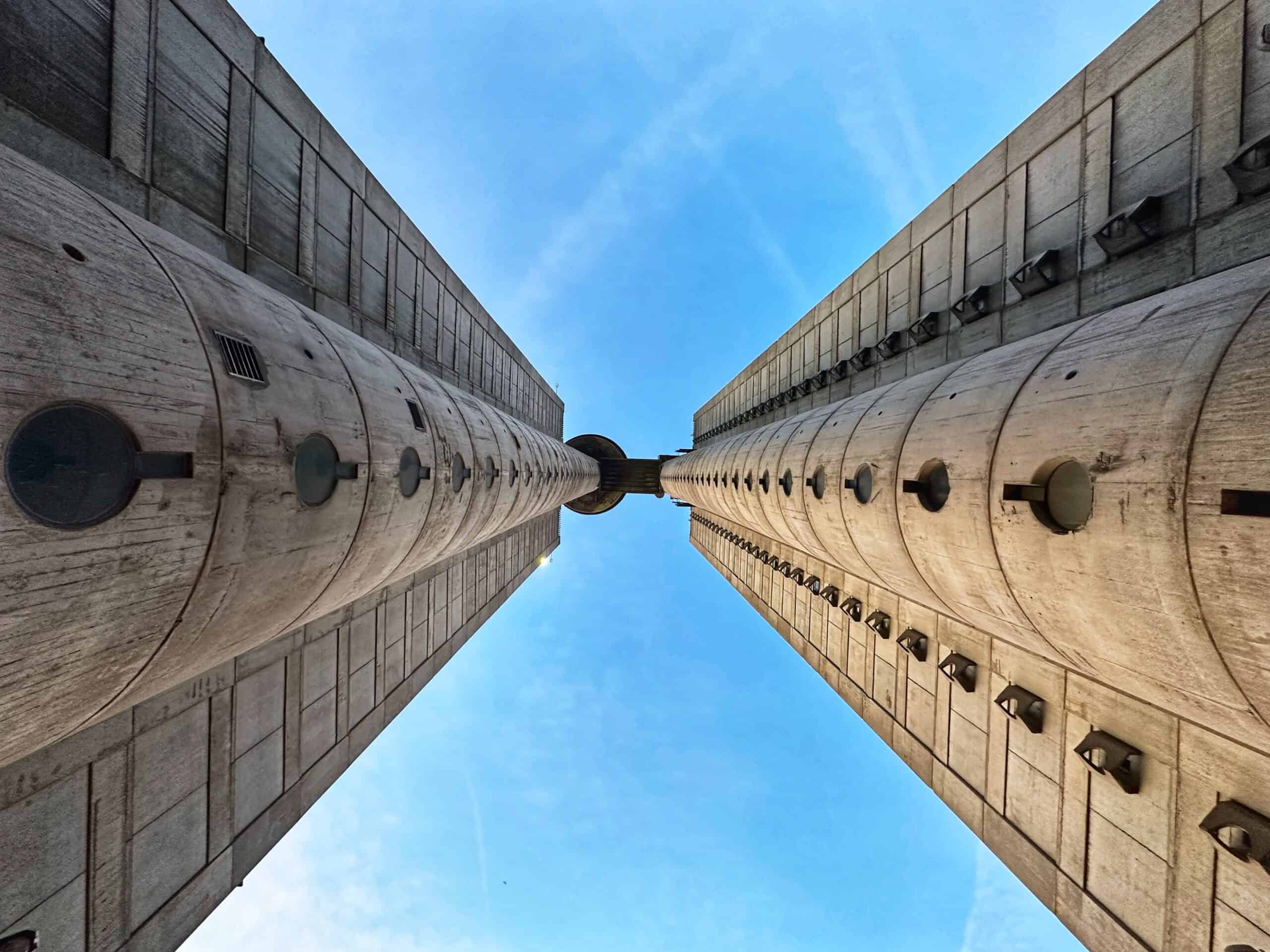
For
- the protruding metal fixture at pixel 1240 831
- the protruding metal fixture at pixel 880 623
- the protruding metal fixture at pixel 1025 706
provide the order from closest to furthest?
the protruding metal fixture at pixel 1240 831 → the protruding metal fixture at pixel 1025 706 → the protruding metal fixture at pixel 880 623

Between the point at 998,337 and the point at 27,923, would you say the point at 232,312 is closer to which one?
the point at 27,923

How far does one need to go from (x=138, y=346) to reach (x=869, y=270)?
21766 mm

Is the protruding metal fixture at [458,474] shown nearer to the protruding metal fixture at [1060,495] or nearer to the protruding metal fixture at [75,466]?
the protruding metal fixture at [75,466]

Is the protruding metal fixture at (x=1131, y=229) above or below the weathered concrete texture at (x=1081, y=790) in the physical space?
above

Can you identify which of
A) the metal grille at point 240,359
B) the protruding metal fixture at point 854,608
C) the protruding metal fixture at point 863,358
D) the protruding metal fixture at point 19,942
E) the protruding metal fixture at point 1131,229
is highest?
the protruding metal fixture at point 863,358

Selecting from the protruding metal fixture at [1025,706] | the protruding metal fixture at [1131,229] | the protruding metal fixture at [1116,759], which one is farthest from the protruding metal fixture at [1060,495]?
the protruding metal fixture at [1025,706]

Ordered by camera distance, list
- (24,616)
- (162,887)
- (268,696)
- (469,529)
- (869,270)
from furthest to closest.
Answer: (869,270) → (469,529) → (268,696) → (162,887) → (24,616)

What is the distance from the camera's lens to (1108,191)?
958 centimetres

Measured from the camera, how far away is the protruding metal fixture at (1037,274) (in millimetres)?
10680

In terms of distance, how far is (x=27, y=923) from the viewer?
6902 mm

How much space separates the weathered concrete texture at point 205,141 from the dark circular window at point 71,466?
224 inches

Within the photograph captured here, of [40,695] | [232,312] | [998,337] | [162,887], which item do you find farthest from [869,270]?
[162,887]

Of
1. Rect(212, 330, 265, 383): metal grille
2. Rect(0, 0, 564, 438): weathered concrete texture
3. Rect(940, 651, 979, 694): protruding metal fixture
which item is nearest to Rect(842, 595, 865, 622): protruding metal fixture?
Rect(940, 651, 979, 694): protruding metal fixture

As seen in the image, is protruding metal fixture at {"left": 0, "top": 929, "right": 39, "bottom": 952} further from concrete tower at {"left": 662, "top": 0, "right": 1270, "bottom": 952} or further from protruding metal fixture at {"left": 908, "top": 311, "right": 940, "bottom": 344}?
protruding metal fixture at {"left": 908, "top": 311, "right": 940, "bottom": 344}
